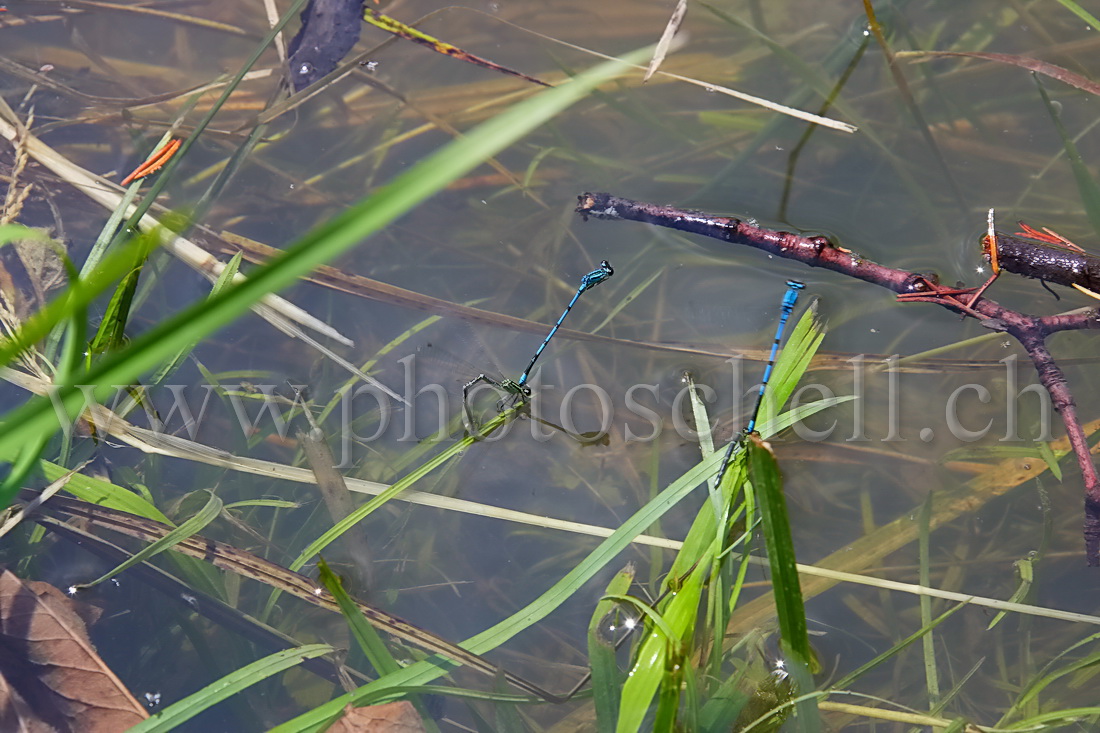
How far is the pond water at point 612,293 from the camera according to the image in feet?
9.40

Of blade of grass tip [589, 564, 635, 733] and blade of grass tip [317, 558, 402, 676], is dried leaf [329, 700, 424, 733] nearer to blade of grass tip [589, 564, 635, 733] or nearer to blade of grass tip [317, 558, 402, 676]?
blade of grass tip [317, 558, 402, 676]

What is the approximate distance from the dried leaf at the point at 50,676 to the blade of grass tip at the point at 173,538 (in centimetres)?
22

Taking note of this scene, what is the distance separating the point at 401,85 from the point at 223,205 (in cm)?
111

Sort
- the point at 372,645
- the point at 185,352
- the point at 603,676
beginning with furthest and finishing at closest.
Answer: the point at 185,352, the point at 372,645, the point at 603,676

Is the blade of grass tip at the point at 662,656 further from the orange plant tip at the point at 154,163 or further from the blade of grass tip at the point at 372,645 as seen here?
the orange plant tip at the point at 154,163

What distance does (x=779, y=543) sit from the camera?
188cm

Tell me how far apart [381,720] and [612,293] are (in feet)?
6.40

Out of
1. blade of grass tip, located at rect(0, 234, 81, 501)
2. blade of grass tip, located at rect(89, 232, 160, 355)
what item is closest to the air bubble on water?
blade of grass tip, located at rect(0, 234, 81, 501)

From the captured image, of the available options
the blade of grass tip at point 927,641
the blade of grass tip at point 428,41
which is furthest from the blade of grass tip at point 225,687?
the blade of grass tip at point 428,41

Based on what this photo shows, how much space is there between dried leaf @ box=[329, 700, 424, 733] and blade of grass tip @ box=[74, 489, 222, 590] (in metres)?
0.93

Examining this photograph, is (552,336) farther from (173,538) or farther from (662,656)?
(173,538)

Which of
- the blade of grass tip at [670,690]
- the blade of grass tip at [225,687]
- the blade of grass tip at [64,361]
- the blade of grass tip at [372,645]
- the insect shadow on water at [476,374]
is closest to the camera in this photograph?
the blade of grass tip at [64,361]

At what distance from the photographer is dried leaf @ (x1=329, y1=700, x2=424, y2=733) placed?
242cm

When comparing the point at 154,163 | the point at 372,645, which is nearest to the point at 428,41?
the point at 154,163
